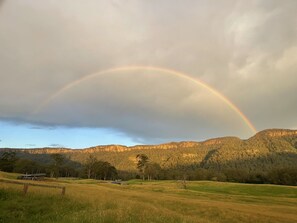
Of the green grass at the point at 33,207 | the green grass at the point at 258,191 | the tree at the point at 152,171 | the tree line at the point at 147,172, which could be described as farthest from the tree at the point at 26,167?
the green grass at the point at 33,207

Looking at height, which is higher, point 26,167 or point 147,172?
point 26,167

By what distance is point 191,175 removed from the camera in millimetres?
183375

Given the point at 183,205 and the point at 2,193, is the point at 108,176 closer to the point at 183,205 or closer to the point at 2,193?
the point at 183,205

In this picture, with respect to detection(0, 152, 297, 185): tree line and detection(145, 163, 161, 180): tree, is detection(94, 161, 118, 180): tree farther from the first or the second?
detection(145, 163, 161, 180): tree

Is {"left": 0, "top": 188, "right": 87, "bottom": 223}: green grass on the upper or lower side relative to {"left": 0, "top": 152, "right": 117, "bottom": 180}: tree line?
lower

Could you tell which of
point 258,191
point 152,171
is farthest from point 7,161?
point 258,191

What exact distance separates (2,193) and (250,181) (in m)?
151

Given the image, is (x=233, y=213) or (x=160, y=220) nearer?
(x=160, y=220)

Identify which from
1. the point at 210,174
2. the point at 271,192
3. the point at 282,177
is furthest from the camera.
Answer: the point at 210,174

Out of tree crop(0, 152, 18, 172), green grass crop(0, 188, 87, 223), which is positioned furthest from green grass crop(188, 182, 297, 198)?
tree crop(0, 152, 18, 172)

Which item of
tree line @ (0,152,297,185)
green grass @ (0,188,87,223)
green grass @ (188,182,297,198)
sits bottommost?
green grass @ (0,188,87,223)

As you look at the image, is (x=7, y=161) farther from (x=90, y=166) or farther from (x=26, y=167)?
(x=90, y=166)

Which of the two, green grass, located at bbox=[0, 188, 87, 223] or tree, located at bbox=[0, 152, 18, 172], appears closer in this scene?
green grass, located at bbox=[0, 188, 87, 223]

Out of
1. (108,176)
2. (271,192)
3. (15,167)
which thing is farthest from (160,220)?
(108,176)
